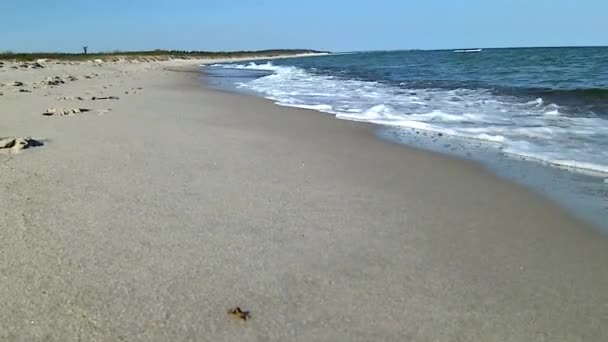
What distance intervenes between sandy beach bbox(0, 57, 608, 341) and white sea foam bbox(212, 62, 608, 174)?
4.24 ft

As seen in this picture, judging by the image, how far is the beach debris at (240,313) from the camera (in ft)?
6.51

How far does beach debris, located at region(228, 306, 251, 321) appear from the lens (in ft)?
A: 6.51

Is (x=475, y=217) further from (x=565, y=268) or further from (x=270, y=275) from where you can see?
(x=270, y=275)

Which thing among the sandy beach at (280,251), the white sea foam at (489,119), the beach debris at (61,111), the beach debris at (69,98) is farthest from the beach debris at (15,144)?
the white sea foam at (489,119)

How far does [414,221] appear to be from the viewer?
321 cm

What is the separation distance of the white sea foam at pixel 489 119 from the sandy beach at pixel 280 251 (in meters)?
1.29

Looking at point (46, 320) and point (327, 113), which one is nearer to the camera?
point (46, 320)

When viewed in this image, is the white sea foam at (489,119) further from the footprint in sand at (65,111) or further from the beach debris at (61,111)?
the beach debris at (61,111)

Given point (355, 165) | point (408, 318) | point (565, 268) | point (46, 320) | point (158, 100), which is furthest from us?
point (158, 100)

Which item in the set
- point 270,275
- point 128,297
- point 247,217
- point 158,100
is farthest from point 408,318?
point 158,100

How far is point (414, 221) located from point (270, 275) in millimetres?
1242

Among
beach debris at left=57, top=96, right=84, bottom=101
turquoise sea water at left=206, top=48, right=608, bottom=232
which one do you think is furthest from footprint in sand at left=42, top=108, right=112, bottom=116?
turquoise sea water at left=206, top=48, right=608, bottom=232

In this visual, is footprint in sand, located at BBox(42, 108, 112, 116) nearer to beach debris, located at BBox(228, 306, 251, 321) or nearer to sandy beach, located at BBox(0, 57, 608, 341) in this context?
sandy beach, located at BBox(0, 57, 608, 341)

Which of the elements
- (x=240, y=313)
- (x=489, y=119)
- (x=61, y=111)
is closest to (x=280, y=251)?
(x=240, y=313)
